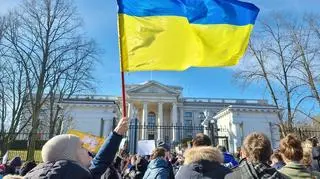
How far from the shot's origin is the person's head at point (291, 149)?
367cm

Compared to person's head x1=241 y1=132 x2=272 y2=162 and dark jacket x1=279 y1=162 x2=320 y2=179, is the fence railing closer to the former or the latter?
dark jacket x1=279 y1=162 x2=320 y2=179

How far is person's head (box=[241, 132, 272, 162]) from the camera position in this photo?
11.1 feet

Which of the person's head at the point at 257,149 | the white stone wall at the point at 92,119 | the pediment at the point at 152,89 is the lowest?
the person's head at the point at 257,149

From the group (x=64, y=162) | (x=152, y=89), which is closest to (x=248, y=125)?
(x=64, y=162)

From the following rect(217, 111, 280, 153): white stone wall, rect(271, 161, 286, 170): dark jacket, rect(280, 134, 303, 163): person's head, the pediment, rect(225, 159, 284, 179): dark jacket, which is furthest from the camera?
the pediment

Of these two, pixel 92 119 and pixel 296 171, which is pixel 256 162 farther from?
pixel 92 119

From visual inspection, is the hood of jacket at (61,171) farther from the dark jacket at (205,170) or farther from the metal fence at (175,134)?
the metal fence at (175,134)

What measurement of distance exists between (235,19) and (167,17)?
3.48ft

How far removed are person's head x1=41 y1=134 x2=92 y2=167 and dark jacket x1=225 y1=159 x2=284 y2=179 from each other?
4.61 ft

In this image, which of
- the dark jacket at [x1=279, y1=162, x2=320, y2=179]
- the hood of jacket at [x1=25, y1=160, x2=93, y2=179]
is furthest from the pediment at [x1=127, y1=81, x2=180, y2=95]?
the hood of jacket at [x1=25, y1=160, x2=93, y2=179]

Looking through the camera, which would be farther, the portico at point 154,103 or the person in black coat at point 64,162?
the portico at point 154,103

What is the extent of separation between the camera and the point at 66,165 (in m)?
2.61

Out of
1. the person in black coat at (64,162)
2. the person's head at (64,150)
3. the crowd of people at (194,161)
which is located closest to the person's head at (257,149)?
the crowd of people at (194,161)

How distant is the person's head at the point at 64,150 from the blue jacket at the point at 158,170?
105 inches
